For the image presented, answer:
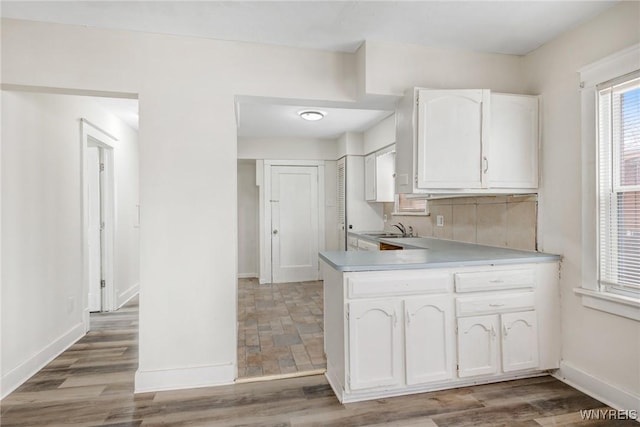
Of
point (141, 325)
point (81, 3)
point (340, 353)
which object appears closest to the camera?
point (81, 3)

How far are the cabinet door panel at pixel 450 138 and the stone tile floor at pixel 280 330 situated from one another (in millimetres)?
1683

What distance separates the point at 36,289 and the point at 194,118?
181cm

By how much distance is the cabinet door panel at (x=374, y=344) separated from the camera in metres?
2.06

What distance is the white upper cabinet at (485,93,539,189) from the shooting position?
2.51 metres

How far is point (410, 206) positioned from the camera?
14.5 feet

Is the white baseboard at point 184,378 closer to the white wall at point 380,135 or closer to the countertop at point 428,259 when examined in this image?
the countertop at point 428,259

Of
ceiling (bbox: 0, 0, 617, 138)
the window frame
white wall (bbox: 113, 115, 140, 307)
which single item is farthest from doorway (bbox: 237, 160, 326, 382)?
ceiling (bbox: 0, 0, 617, 138)

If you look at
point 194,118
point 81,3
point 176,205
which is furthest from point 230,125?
point 81,3

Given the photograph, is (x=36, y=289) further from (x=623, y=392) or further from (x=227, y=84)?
(x=623, y=392)

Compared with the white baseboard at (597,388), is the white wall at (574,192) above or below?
above

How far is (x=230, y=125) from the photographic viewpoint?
2424 mm

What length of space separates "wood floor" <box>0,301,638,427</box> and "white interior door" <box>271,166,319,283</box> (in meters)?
Answer: 3.31

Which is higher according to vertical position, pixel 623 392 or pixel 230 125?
pixel 230 125

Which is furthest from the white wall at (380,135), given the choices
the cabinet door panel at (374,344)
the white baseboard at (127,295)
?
the white baseboard at (127,295)
